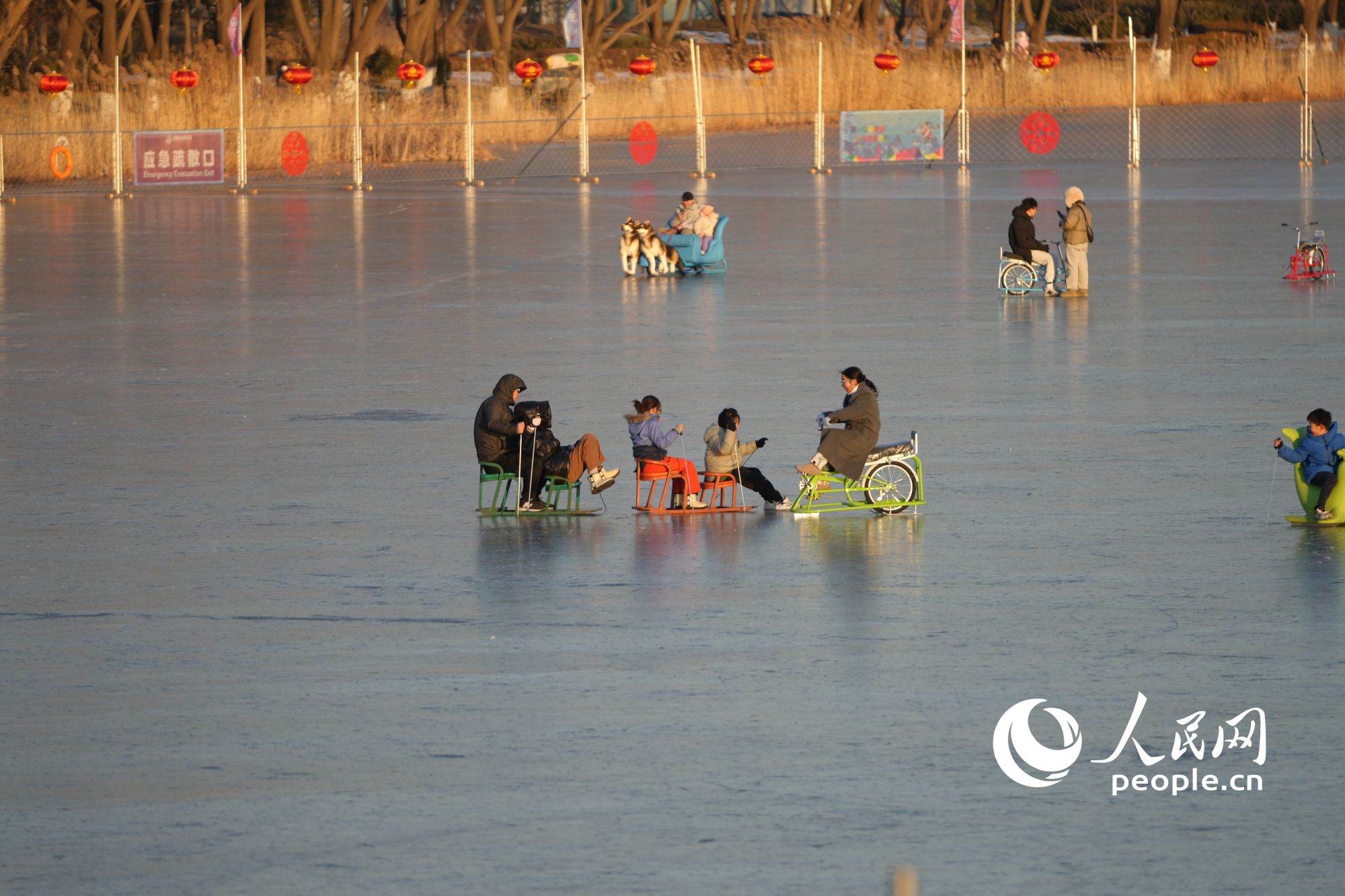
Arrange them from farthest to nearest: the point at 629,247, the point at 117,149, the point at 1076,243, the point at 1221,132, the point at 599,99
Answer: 1. the point at 599,99
2. the point at 1221,132
3. the point at 117,149
4. the point at 629,247
5. the point at 1076,243

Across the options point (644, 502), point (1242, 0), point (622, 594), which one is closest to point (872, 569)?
point (622, 594)

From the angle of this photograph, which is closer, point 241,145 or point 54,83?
point 54,83

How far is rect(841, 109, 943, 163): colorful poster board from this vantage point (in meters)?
48.5

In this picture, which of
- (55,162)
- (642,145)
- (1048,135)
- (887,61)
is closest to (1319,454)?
(887,61)

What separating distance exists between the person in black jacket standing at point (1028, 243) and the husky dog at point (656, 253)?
4.80m

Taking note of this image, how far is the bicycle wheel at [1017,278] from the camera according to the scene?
76.7 ft

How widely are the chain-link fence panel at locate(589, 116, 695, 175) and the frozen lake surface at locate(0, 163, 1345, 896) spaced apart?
92.0 feet

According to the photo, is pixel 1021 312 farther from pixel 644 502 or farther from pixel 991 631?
pixel 991 631

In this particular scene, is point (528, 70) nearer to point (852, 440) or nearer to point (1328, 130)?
point (1328, 130)

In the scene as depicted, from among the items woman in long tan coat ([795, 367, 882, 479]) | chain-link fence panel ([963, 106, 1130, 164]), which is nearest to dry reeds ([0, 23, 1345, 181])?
chain-link fence panel ([963, 106, 1130, 164])

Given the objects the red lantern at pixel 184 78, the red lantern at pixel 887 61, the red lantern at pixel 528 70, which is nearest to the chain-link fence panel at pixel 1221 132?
the red lantern at pixel 887 61

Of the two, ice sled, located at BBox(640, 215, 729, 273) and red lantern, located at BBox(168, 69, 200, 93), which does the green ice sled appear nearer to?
ice sled, located at BBox(640, 215, 729, 273)

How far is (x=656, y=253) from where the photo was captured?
26.4 meters

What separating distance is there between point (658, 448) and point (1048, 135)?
4000 cm
